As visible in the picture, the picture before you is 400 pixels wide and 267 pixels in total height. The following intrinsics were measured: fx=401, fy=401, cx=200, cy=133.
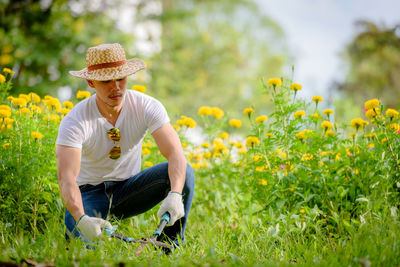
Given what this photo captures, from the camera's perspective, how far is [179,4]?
52.2ft

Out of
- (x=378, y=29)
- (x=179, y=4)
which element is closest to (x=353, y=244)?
(x=378, y=29)

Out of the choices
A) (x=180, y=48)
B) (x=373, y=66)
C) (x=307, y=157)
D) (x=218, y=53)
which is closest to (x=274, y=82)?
(x=307, y=157)

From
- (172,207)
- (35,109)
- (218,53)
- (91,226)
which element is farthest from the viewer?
(218,53)

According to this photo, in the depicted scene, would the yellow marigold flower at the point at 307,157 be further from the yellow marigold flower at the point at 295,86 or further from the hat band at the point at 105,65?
the hat band at the point at 105,65

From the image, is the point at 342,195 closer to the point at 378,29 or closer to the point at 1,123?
the point at 1,123

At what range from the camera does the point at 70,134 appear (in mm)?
2346

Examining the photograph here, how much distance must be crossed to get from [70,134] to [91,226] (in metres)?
0.57

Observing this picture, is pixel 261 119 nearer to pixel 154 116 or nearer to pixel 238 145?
pixel 238 145

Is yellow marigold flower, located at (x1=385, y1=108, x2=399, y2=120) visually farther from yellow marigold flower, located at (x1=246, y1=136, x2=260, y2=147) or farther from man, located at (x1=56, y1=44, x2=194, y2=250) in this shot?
man, located at (x1=56, y1=44, x2=194, y2=250)

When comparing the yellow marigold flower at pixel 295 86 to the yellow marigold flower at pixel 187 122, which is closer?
the yellow marigold flower at pixel 295 86

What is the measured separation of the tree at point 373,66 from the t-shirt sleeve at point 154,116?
12.4 m

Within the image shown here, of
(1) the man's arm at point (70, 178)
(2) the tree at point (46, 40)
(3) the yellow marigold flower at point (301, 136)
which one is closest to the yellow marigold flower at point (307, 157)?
(3) the yellow marigold flower at point (301, 136)

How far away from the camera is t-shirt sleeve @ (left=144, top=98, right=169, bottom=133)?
251cm

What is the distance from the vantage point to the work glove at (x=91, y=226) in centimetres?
210
